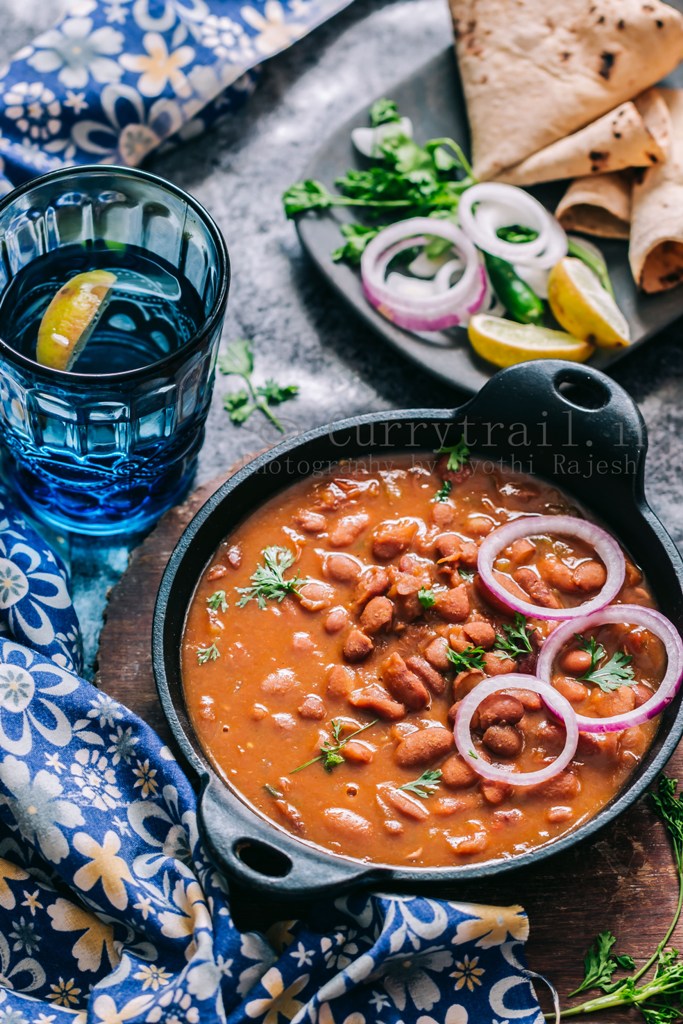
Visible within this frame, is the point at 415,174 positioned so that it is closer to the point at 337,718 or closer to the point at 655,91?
the point at 655,91

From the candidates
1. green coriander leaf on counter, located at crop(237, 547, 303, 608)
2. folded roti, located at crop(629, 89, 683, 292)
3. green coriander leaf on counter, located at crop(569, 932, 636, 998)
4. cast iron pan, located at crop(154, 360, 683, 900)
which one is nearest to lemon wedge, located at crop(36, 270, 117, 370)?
cast iron pan, located at crop(154, 360, 683, 900)

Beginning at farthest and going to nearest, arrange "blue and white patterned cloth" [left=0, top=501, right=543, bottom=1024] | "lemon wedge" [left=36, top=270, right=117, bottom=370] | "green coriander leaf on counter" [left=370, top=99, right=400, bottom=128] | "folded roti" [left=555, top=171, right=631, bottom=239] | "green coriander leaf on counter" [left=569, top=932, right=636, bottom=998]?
"green coriander leaf on counter" [left=370, top=99, right=400, bottom=128] → "folded roti" [left=555, top=171, right=631, bottom=239] → "lemon wedge" [left=36, top=270, right=117, bottom=370] → "green coriander leaf on counter" [left=569, top=932, right=636, bottom=998] → "blue and white patterned cloth" [left=0, top=501, right=543, bottom=1024]

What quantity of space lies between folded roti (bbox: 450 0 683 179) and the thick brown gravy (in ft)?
5.35

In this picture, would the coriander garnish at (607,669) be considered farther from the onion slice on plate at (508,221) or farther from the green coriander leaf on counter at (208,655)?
the onion slice on plate at (508,221)

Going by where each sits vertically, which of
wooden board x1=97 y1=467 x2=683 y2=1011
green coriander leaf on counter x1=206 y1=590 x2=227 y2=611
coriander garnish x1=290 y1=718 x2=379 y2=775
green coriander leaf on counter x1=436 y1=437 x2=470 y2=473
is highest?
green coriander leaf on counter x1=436 y1=437 x2=470 y2=473

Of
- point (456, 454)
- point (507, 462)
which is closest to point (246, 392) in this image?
point (456, 454)

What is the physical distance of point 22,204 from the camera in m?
4.01

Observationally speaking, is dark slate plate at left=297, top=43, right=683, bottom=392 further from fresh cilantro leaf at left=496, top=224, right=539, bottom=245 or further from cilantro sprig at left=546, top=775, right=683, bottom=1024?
cilantro sprig at left=546, top=775, right=683, bottom=1024

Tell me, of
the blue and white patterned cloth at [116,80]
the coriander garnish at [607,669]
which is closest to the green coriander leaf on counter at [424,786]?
the coriander garnish at [607,669]

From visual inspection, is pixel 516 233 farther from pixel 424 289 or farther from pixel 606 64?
pixel 606 64

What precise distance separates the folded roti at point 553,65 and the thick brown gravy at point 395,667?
1.63m

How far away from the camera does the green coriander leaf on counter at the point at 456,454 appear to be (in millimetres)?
4016

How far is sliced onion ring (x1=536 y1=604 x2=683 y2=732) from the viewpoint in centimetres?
352

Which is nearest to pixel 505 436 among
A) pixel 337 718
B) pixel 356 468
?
pixel 356 468
